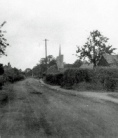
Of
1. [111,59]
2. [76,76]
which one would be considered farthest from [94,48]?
[76,76]

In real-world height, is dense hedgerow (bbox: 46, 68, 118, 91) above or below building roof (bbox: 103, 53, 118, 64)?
below

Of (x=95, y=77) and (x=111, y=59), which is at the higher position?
(x=111, y=59)

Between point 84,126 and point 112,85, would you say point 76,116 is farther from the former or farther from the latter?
point 112,85

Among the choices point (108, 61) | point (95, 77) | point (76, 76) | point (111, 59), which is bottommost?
point (95, 77)

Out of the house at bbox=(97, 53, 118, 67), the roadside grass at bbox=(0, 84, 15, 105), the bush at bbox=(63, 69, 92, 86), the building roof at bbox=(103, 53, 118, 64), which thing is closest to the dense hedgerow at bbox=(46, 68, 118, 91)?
the bush at bbox=(63, 69, 92, 86)

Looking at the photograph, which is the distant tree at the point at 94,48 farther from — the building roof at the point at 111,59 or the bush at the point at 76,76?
the bush at the point at 76,76

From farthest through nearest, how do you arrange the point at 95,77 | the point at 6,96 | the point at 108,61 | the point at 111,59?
1. the point at 111,59
2. the point at 108,61
3. the point at 95,77
4. the point at 6,96

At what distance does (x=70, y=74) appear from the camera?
35.1m

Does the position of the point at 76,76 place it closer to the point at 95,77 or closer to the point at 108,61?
the point at 95,77

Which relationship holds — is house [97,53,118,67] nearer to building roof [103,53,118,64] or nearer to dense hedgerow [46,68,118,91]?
building roof [103,53,118,64]

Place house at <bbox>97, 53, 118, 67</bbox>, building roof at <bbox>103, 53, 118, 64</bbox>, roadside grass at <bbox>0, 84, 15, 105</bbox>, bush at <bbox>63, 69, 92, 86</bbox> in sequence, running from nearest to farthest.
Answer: roadside grass at <bbox>0, 84, 15, 105</bbox> < bush at <bbox>63, 69, 92, 86</bbox> < house at <bbox>97, 53, 118, 67</bbox> < building roof at <bbox>103, 53, 118, 64</bbox>

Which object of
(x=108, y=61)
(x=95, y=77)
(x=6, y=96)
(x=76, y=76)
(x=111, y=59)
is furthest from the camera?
(x=111, y=59)

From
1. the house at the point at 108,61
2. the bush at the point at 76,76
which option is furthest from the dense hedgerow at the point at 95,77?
the house at the point at 108,61

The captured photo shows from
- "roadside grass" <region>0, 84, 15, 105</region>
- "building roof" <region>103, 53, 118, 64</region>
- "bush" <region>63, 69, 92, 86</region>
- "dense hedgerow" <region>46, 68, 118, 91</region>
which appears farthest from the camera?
"building roof" <region>103, 53, 118, 64</region>
